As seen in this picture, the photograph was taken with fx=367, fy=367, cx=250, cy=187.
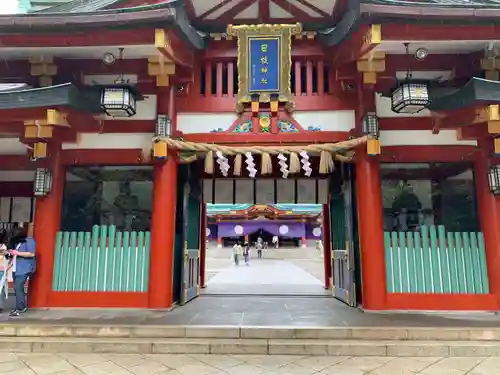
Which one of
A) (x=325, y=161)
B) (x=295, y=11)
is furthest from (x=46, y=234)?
(x=295, y=11)

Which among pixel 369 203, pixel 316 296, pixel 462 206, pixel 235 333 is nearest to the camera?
pixel 235 333

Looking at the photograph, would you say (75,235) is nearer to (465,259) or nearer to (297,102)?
(297,102)

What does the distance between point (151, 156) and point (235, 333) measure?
406 cm

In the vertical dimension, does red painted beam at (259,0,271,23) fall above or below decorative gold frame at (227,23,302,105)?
above

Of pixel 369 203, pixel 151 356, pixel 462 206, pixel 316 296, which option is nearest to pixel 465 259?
pixel 462 206

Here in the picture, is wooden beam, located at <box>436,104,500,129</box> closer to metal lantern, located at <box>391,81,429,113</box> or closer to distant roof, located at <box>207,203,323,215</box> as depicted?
metal lantern, located at <box>391,81,429,113</box>

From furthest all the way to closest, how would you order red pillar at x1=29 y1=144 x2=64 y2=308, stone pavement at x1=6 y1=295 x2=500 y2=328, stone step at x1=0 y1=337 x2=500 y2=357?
red pillar at x1=29 y1=144 x2=64 y2=308
stone pavement at x1=6 y1=295 x2=500 y2=328
stone step at x1=0 y1=337 x2=500 y2=357

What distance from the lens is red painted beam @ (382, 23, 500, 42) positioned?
670 centimetres

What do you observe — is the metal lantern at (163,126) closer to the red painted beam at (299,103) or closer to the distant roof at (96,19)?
the red painted beam at (299,103)

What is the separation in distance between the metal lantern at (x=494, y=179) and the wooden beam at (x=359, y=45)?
356cm

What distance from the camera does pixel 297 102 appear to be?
8.25 m

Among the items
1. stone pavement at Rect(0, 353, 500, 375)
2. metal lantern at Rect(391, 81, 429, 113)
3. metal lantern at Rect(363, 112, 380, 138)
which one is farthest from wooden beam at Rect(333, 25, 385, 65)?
stone pavement at Rect(0, 353, 500, 375)

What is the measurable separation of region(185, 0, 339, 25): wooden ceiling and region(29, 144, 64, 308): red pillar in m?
4.51

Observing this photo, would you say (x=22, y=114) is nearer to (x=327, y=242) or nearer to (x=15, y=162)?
(x=15, y=162)
